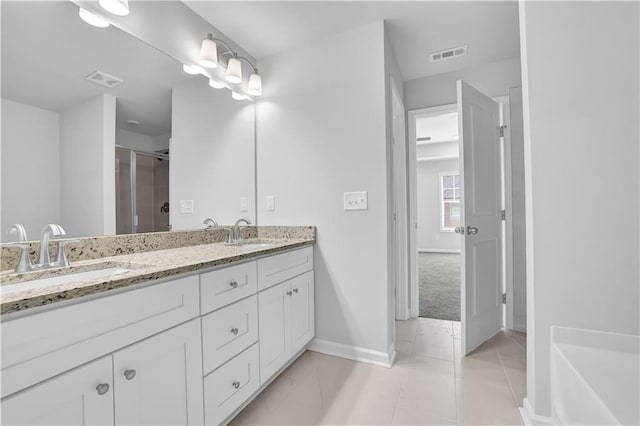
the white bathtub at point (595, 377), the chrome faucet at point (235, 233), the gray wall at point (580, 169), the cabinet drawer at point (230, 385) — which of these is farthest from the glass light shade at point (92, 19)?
the white bathtub at point (595, 377)

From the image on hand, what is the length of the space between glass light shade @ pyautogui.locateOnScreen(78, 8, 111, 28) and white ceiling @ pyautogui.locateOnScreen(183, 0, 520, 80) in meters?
0.62

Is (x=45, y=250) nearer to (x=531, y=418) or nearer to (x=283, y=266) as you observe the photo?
(x=283, y=266)

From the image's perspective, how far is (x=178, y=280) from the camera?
43.5 inches

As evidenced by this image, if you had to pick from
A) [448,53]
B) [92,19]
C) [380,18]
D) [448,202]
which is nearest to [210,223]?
[92,19]

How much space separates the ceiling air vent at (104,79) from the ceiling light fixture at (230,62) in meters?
0.60

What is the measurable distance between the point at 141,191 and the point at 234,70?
44.0 inches

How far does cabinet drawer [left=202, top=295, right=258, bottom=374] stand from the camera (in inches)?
48.0

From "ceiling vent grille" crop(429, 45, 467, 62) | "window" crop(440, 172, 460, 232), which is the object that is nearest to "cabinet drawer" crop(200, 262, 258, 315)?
"ceiling vent grille" crop(429, 45, 467, 62)

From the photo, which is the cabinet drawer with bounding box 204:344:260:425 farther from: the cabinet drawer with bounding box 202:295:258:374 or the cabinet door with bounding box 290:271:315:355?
the cabinet door with bounding box 290:271:315:355

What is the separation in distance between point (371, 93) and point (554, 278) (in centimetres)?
153

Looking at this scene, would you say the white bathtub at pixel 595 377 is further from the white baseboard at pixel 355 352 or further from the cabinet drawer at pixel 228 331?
the cabinet drawer at pixel 228 331

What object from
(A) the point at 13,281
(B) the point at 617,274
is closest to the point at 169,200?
(A) the point at 13,281

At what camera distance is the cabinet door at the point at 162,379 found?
0.91 meters

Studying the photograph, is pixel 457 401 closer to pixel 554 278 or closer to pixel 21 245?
pixel 554 278
